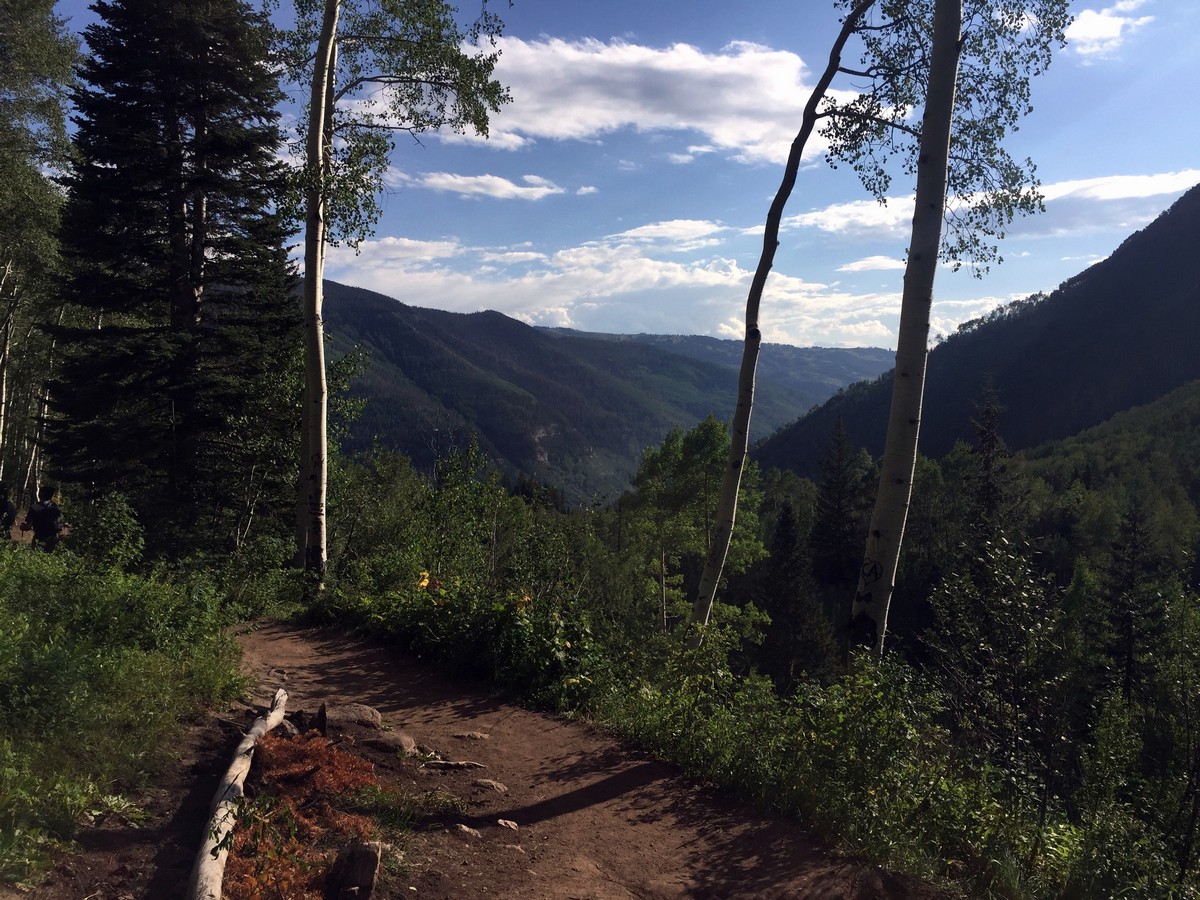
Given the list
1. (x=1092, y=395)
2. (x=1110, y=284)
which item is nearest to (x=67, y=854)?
(x=1092, y=395)

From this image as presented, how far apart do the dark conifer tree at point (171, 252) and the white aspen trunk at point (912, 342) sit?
10.8m

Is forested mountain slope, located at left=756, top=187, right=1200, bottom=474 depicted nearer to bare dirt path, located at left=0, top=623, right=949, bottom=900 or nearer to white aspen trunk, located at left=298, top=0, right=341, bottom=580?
white aspen trunk, located at left=298, top=0, right=341, bottom=580

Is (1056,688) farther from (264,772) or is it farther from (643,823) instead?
(264,772)

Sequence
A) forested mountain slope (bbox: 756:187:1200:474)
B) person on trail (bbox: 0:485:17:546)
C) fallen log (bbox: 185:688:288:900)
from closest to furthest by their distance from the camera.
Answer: fallen log (bbox: 185:688:288:900), person on trail (bbox: 0:485:17:546), forested mountain slope (bbox: 756:187:1200:474)

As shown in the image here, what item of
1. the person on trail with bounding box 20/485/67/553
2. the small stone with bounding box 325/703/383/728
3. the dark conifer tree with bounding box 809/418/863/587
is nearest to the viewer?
the small stone with bounding box 325/703/383/728

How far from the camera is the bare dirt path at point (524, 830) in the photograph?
3.47 metres

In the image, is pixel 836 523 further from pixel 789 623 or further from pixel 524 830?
pixel 524 830

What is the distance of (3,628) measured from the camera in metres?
4.36

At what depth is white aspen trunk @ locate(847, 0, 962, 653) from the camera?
5.59m

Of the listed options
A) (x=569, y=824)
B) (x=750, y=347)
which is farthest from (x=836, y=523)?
(x=569, y=824)

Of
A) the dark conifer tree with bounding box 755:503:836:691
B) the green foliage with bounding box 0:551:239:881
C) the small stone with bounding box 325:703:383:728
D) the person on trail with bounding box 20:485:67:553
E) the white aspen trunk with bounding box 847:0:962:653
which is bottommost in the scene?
the dark conifer tree with bounding box 755:503:836:691

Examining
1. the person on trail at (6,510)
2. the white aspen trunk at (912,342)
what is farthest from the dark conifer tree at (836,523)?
the white aspen trunk at (912,342)

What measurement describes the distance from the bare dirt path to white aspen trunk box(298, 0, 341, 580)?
3.77 metres

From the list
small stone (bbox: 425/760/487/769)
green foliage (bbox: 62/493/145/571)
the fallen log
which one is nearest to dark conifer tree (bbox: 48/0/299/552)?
green foliage (bbox: 62/493/145/571)
